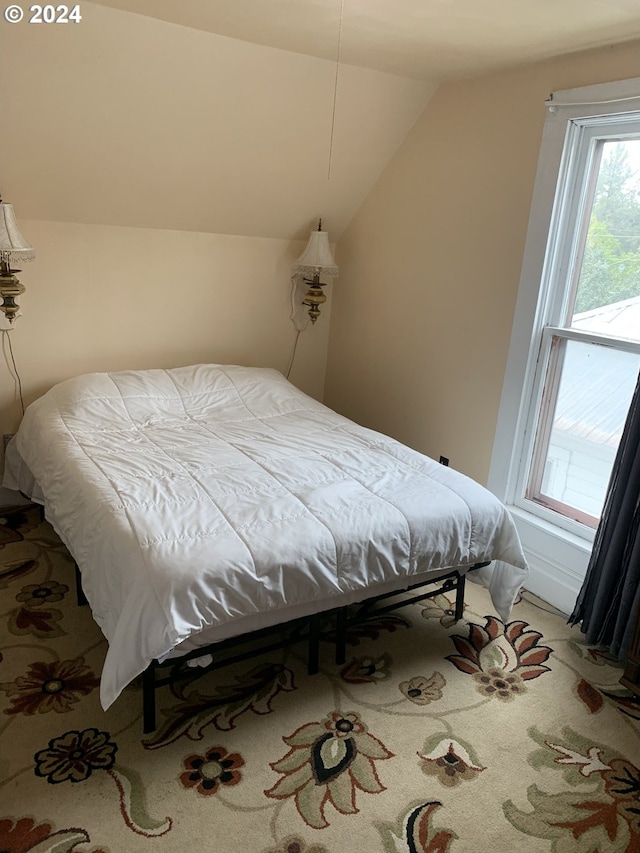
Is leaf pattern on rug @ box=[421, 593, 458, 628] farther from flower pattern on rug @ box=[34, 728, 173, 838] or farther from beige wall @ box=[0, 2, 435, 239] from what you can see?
beige wall @ box=[0, 2, 435, 239]

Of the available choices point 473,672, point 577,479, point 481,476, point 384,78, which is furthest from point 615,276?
point 473,672

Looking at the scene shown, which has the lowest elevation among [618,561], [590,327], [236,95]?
[618,561]

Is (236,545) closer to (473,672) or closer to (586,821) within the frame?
(473,672)

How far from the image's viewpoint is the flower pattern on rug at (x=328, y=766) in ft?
5.80

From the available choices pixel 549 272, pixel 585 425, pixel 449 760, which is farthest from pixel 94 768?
pixel 549 272

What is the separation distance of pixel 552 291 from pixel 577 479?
0.82 metres

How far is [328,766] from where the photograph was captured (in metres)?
1.88

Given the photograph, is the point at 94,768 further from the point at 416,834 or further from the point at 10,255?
the point at 10,255

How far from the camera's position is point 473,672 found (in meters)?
2.35

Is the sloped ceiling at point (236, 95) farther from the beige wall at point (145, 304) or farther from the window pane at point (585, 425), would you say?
the window pane at point (585, 425)

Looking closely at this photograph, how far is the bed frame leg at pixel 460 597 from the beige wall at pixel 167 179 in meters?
1.91

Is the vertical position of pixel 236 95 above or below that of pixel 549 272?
above

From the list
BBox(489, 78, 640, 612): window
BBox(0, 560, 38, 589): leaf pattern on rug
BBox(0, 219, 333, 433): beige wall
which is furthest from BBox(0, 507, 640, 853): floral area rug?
BBox(0, 219, 333, 433): beige wall

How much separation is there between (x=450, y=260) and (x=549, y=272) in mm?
561
